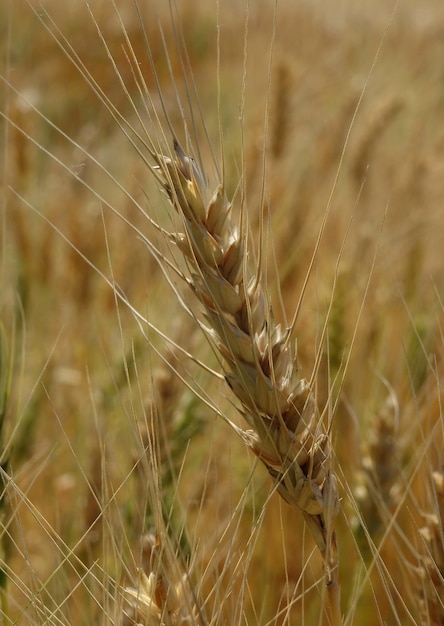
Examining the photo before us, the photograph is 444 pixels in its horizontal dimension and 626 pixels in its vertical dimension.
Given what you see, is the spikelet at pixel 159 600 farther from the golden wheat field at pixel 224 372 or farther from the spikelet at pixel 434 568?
the spikelet at pixel 434 568

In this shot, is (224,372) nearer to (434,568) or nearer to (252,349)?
(252,349)

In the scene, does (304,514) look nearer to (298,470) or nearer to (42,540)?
(298,470)

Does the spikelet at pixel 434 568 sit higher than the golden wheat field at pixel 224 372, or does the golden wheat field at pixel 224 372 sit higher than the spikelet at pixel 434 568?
the golden wheat field at pixel 224 372

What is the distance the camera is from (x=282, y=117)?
1.44 m

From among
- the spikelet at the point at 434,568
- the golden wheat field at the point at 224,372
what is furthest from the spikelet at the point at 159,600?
the spikelet at the point at 434,568

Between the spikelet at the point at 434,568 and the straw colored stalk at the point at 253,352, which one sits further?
the spikelet at the point at 434,568

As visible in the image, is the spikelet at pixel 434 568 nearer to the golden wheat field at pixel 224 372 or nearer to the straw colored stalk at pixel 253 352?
the golden wheat field at pixel 224 372

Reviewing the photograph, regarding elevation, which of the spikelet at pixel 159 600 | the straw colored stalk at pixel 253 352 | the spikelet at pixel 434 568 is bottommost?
the spikelet at pixel 434 568

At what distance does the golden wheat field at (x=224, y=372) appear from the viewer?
47cm

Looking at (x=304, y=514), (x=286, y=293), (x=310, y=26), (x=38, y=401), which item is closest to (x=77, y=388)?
(x=38, y=401)

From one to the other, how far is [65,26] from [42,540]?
13.1 feet

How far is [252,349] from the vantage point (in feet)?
1.49

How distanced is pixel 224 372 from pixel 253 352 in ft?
0.11

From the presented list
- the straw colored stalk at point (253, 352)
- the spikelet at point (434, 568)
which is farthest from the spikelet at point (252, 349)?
the spikelet at point (434, 568)
